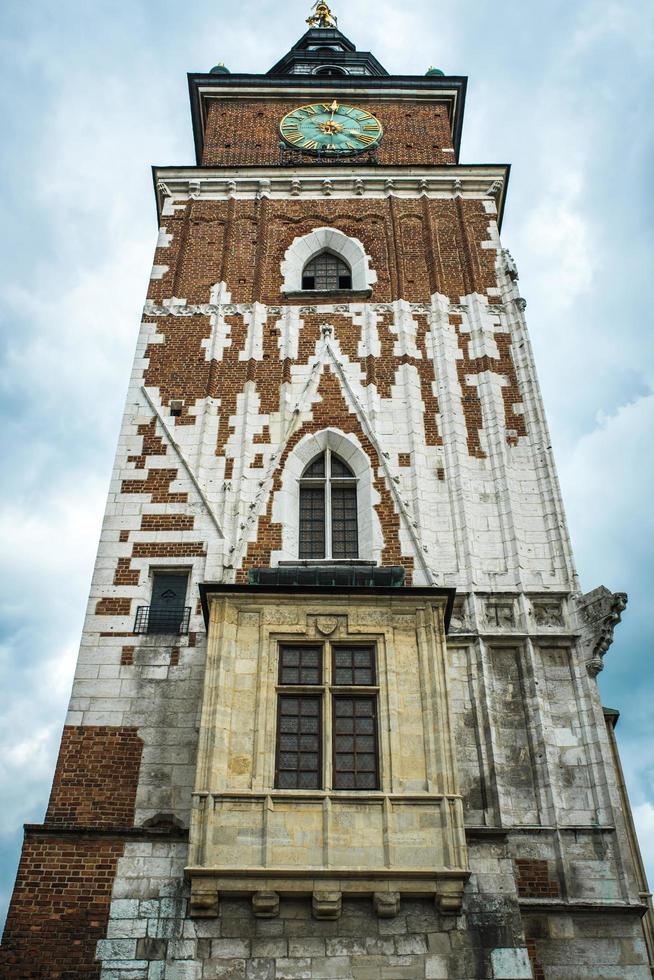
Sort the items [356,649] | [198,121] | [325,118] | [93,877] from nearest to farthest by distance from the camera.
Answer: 1. [93,877]
2. [356,649]
3. [325,118]
4. [198,121]

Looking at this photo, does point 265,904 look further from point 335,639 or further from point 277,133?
point 277,133

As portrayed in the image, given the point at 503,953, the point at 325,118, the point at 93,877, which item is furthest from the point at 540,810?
the point at 325,118

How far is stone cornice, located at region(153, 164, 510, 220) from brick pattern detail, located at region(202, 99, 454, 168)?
43 centimetres

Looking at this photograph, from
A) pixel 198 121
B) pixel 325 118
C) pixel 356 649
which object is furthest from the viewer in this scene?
pixel 198 121

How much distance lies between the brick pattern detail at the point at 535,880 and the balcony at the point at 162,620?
6183 millimetres

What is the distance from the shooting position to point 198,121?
30.4 metres

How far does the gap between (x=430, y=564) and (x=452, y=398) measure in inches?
163

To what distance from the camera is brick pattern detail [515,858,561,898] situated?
13.4m

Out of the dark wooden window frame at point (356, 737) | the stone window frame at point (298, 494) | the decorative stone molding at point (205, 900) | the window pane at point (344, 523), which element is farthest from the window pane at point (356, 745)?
the window pane at point (344, 523)

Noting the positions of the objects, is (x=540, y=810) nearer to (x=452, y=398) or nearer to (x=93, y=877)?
(x=93, y=877)

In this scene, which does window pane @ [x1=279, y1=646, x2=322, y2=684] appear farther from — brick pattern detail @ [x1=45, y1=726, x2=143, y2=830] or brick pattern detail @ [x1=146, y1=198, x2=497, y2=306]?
brick pattern detail @ [x1=146, y1=198, x2=497, y2=306]

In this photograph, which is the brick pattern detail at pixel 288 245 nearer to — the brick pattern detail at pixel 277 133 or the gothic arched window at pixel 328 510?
the brick pattern detail at pixel 277 133

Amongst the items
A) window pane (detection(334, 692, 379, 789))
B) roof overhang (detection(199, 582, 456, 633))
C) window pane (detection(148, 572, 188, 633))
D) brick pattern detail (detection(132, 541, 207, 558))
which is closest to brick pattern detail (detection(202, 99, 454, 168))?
brick pattern detail (detection(132, 541, 207, 558))

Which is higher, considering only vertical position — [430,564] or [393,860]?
[430,564]
